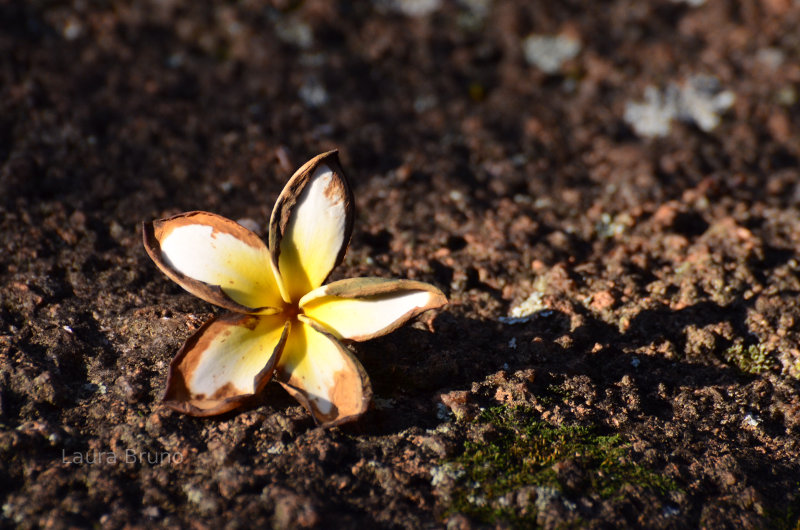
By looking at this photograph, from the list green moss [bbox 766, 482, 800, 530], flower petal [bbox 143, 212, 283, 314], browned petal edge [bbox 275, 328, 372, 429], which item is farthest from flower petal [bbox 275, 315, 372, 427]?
green moss [bbox 766, 482, 800, 530]

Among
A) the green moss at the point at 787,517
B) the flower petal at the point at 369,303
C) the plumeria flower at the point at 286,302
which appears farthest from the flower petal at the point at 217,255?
the green moss at the point at 787,517

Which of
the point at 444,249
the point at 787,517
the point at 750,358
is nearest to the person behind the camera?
the point at 787,517

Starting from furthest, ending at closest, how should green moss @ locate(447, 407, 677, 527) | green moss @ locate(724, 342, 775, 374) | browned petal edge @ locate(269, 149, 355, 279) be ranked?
1. green moss @ locate(724, 342, 775, 374)
2. browned petal edge @ locate(269, 149, 355, 279)
3. green moss @ locate(447, 407, 677, 527)

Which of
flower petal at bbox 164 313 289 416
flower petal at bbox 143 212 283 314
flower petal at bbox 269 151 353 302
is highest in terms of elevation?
flower petal at bbox 269 151 353 302

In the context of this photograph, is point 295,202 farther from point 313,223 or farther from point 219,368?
point 219,368

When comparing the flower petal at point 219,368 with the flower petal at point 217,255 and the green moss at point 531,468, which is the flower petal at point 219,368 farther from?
the green moss at point 531,468

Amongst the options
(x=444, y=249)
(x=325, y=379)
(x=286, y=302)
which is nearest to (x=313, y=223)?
(x=286, y=302)

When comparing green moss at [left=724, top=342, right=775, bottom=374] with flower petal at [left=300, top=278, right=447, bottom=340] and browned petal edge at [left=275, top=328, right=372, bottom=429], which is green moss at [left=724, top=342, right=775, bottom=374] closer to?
flower petal at [left=300, top=278, right=447, bottom=340]
